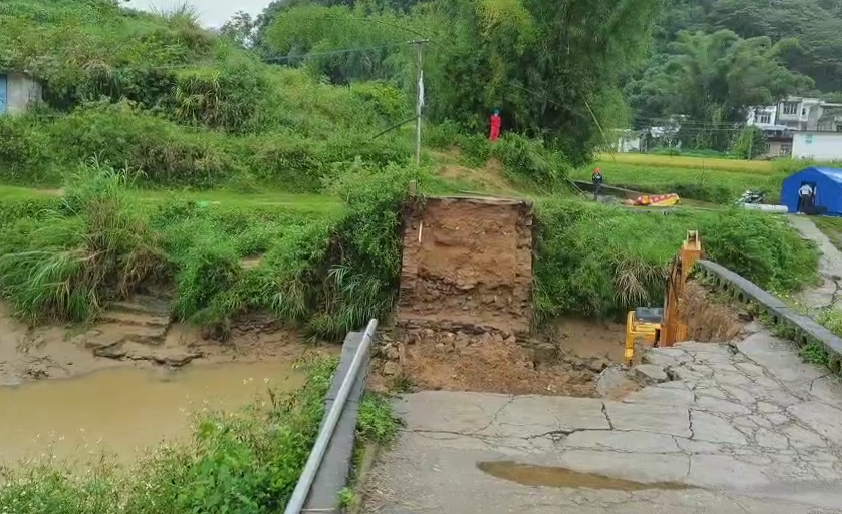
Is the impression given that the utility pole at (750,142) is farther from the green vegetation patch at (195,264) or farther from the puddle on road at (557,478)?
the puddle on road at (557,478)

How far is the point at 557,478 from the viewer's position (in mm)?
4527

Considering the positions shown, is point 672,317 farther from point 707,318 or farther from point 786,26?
point 786,26

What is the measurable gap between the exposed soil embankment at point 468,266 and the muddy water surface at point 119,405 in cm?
224

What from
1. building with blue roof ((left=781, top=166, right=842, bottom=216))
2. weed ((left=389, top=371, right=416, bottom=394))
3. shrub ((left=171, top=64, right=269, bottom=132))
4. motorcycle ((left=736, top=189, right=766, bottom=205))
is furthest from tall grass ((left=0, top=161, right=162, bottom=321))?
motorcycle ((left=736, top=189, right=766, bottom=205))

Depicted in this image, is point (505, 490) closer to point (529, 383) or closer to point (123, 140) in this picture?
point (529, 383)

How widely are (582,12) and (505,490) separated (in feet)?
55.2

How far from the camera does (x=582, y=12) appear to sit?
1927 cm

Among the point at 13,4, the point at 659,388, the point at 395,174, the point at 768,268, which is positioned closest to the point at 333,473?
the point at 659,388

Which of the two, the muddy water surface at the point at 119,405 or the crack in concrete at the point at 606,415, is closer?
the crack in concrete at the point at 606,415

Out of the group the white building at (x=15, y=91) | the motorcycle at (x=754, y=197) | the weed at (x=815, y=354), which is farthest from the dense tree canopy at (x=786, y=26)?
the weed at (x=815, y=354)

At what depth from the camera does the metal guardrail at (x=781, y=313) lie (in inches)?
258

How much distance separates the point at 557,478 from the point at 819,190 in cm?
2008

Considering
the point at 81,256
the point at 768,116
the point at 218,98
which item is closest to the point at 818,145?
the point at 768,116

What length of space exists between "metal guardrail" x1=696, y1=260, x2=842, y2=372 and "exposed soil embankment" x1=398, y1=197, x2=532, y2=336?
8.29 feet
